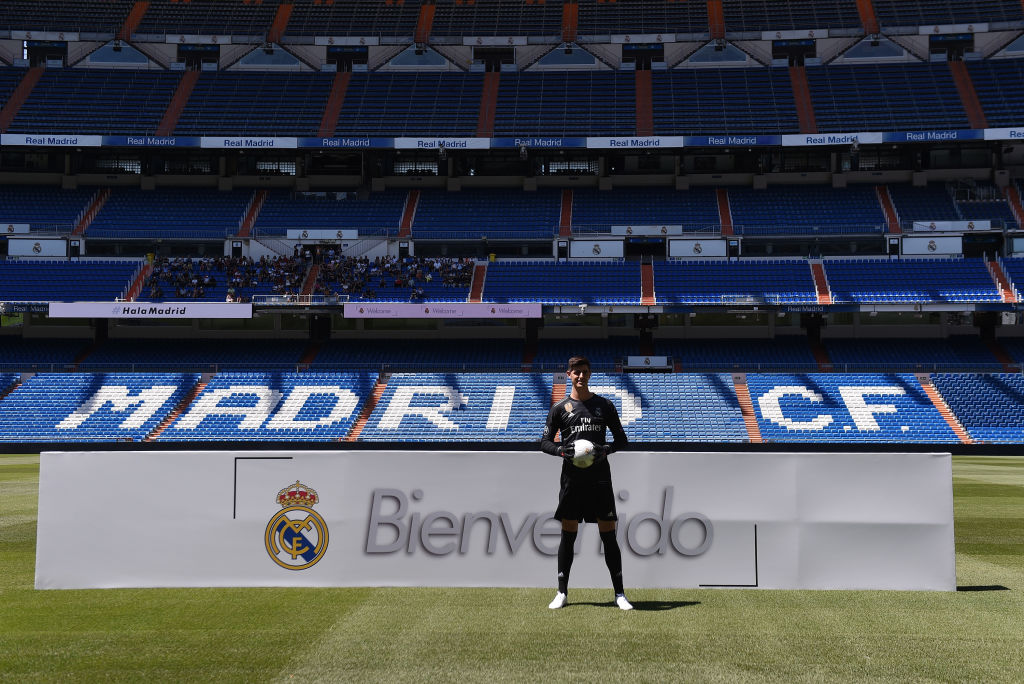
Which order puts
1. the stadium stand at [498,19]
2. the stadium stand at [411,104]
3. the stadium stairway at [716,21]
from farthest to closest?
1. the stadium stand at [498,19]
2. the stadium stairway at [716,21]
3. the stadium stand at [411,104]

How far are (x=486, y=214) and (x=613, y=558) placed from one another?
130 feet

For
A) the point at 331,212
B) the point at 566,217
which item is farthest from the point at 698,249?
the point at 331,212

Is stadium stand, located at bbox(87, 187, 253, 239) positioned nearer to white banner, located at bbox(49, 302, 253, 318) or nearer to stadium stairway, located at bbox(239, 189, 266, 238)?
stadium stairway, located at bbox(239, 189, 266, 238)

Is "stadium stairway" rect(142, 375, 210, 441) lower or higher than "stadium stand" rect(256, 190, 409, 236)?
lower

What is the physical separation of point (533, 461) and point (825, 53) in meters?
48.4

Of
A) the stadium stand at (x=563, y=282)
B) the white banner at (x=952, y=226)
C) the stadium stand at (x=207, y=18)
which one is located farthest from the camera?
the stadium stand at (x=207, y=18)

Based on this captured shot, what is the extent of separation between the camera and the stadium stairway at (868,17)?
47500mm

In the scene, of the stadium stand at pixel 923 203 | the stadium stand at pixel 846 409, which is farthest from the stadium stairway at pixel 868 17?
the stadium stand at pixel 846 409

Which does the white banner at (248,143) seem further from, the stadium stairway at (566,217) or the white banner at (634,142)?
the white banner at (634,142)

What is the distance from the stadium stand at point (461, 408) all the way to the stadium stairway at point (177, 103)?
21256 mm

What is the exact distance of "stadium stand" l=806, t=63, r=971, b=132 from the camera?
43.7 meters

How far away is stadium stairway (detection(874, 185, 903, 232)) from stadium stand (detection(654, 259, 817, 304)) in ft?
18.3

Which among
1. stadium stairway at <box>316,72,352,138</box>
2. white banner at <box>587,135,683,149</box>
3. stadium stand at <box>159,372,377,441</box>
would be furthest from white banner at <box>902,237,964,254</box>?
stadium stairway at <box>316,72,352,138</box>

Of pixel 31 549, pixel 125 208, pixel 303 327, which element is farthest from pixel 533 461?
pixel 125 208
